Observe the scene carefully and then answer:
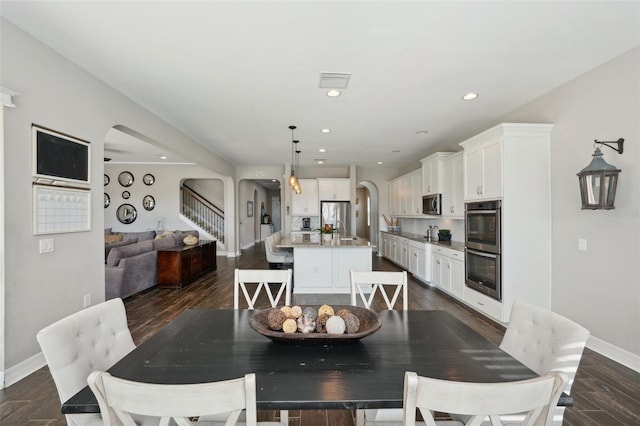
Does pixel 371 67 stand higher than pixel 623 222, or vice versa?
pixel 371 67

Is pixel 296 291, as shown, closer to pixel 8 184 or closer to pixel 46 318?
pixel 46 318

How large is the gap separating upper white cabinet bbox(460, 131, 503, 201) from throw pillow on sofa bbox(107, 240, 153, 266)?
5339 millimetres

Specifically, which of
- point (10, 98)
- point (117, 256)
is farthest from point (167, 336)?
point (117, 256)

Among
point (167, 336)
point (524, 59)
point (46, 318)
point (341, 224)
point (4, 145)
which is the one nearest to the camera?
point (167, 336)

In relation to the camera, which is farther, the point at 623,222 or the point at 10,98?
the point at 623,222

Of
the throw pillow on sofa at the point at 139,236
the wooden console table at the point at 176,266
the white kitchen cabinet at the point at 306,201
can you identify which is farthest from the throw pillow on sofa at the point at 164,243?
the white kitchen cabinet at the point at 306,201

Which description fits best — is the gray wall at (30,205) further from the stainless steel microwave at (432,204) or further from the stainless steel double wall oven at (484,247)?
the stainless steel microwave at (432,204)

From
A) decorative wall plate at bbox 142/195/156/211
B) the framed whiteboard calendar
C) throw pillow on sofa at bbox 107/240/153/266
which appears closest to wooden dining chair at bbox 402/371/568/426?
the framed whiteboard calendar

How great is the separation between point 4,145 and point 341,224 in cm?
711

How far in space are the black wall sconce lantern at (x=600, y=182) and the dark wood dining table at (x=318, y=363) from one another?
2.22 m

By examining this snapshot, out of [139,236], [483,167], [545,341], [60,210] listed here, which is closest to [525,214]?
[483,167]

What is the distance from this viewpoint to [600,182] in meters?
2.74

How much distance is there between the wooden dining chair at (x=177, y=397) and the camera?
770mm

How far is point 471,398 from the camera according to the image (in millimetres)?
777
